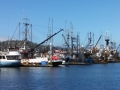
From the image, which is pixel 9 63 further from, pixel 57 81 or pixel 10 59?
pixel 57 81

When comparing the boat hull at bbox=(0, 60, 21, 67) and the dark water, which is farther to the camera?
the boat hull at bbox=(0, 60, 21, 67)

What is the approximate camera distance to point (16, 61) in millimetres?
124562

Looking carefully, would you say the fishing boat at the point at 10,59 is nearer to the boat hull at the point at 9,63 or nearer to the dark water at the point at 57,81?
the boat hull at the point at 9,63

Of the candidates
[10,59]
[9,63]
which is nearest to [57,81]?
[9,63]

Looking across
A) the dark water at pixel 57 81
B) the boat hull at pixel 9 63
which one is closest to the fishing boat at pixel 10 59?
the boat hull at pixel 9 63

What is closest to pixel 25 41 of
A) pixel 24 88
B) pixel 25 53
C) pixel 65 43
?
pixel 25 53

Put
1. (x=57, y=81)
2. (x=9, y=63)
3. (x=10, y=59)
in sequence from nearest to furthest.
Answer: (x=57, y=81)
(x=9, y=63)
(x=10, y=59)

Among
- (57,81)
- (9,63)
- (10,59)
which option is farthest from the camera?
(10,59)

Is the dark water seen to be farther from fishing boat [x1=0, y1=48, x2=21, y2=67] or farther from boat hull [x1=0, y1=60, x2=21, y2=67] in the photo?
fishing boat [x1=0, y1=48, x2=21, y2=67]

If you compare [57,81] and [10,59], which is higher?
[10,59]

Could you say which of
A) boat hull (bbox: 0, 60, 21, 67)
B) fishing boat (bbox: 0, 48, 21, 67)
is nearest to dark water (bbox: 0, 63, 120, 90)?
boat hull (bbox: 0, 60, 21, 67)

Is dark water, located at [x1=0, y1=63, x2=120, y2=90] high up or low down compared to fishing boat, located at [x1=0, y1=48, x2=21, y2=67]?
down

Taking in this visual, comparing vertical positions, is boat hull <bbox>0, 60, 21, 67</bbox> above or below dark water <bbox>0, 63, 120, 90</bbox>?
above

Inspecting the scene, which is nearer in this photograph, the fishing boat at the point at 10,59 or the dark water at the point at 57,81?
the dark water at the point at 57,81
